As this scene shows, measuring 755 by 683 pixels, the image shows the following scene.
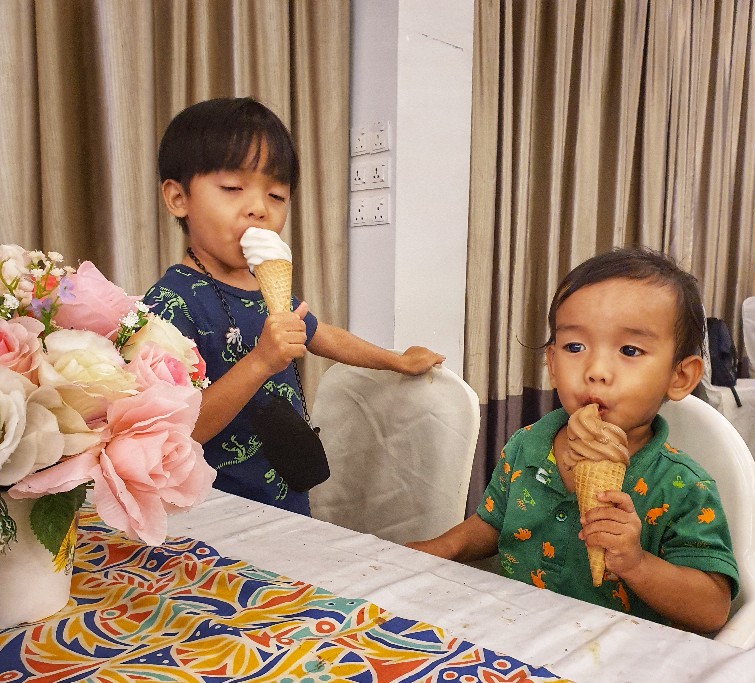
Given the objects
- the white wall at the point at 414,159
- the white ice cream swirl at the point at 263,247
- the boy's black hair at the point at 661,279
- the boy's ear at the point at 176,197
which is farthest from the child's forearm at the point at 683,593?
the white wall at the point at 414,159

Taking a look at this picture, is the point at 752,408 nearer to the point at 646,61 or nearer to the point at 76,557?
the point at 646,61

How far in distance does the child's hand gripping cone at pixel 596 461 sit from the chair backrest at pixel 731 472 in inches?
6.5

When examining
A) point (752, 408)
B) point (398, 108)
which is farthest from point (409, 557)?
point (752, 408)

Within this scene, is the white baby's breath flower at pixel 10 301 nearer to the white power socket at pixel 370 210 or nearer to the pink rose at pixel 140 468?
the pink rose at pixel 140 468

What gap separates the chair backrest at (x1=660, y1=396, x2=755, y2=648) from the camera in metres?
0.78

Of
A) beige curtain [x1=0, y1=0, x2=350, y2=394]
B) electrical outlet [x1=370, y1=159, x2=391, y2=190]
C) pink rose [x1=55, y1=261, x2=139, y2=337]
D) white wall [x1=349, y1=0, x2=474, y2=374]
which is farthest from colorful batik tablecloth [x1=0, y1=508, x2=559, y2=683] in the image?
electrical outlet [x1=370, y1=159, x2=391, y2=190]

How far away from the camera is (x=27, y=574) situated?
0.61 meters

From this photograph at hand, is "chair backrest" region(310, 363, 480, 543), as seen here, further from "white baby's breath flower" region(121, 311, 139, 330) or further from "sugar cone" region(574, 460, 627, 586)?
"white baby's breath flower" region(121, 311, 139, 330)

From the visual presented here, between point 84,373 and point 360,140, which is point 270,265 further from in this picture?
point 360,140

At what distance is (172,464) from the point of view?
566 millimetres

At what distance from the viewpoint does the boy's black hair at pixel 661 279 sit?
94 cm

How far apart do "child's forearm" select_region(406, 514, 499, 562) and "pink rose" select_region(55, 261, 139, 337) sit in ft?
2.13

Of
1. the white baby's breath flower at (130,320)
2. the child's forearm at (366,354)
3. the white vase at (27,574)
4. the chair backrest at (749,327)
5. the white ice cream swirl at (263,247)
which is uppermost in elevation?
the white ice cream swirl at (263,247)

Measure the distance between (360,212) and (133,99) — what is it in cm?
92
